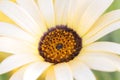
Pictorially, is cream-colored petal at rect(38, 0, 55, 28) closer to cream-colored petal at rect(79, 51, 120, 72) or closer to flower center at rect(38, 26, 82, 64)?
flower center at rect(38, 26, 82, 64)

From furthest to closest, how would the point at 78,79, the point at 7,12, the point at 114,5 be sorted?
the point at 114,5, the point at 7,12, the point at 78,79

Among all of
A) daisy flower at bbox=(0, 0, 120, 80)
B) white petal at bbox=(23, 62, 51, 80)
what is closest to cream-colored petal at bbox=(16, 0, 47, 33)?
daisy flower at bbox=(0, 0, 120, 80)

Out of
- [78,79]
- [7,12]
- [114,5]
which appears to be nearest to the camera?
[78,79]

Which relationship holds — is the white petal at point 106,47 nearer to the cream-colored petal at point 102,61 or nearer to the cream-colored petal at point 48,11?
the cream-colored petal at point 102,61

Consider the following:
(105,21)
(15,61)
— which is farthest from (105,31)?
(15,61)

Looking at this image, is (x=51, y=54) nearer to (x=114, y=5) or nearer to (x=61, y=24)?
(x=61, y=24)

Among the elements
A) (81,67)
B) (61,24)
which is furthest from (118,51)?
(61,24)

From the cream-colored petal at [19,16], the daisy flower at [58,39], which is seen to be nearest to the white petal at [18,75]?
the daisy flower at [58,39]

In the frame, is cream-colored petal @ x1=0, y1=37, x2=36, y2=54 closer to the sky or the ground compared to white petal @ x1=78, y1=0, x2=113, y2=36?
closer to the ground

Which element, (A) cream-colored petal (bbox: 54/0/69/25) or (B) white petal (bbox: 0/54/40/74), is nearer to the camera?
(B) white petal (bbox: 0/54/40/74)
